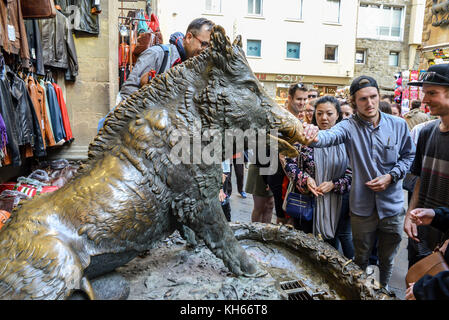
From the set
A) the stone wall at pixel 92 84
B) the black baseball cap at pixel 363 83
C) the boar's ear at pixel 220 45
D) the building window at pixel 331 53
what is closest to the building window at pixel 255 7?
the building window at pixel 331 53

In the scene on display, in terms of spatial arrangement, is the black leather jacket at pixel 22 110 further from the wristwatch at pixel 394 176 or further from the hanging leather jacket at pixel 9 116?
the wristwatch at pixel 394 176

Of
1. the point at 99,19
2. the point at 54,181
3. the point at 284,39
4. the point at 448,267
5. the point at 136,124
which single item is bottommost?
the point at 54,181

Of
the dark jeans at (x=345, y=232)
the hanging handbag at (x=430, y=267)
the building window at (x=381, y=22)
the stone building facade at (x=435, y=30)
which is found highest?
the building window at (x=381, y=22)

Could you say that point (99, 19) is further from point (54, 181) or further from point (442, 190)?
point (442, 190)

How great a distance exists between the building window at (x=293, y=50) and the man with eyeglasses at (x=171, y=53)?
15783 millimetres

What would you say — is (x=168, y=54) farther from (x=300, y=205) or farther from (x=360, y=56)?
(x=360, y=56)

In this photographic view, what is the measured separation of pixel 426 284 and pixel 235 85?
3.55 feet

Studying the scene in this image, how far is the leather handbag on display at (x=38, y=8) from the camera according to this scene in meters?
3.19

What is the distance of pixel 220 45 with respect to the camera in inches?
55.1

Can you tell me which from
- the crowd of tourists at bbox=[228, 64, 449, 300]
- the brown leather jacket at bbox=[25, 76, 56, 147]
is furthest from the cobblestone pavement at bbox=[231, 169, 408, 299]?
the brown leather jacket at bbox=[25, 76, 56, 147]

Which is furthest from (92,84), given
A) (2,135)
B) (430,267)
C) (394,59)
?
(394,59)

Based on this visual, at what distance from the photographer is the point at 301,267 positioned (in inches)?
74.7

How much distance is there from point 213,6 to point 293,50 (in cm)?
486
